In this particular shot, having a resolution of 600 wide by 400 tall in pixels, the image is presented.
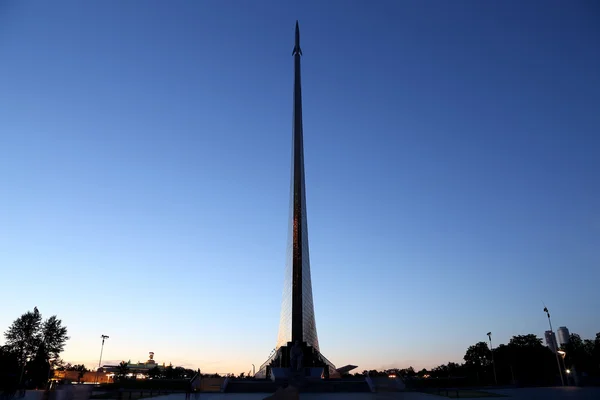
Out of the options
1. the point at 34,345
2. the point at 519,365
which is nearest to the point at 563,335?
the point at 519,365

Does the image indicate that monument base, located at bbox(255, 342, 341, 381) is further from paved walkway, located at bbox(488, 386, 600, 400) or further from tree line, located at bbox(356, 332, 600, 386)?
paved walkway, located at bbox(488, 386, 600, 400)

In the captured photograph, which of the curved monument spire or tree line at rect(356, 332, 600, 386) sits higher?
the curved monument spire

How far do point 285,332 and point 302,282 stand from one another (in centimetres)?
567

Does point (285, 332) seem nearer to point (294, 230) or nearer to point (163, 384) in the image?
point (294, 230)

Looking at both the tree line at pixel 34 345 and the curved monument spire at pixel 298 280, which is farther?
the tree line at pixel 34 345

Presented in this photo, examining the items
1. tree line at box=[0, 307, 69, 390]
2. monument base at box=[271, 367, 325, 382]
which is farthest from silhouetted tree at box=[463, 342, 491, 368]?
tree line at box=[0, 307, 69, 390]

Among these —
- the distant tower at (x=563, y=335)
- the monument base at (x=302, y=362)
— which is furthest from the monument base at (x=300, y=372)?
the distant tower at (x=563, y=335)

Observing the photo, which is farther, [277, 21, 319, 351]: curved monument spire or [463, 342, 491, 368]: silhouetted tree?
[463, 342, 491, 368]: silhouetted tree

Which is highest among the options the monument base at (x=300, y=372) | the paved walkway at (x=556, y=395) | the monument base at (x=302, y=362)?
the monument base at (x=302, y=362)

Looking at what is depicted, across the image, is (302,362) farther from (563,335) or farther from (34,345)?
(563,335)

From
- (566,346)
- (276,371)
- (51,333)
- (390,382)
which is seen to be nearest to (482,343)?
(566,346)

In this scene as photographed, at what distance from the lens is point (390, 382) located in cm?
672

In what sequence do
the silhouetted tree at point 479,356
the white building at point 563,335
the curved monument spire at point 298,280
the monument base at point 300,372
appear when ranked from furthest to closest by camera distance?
the white building at point 563,335 → the silhouetted tree at point 479,356 → the curved monument spire at point 298,280 → the monument base at point 300,372

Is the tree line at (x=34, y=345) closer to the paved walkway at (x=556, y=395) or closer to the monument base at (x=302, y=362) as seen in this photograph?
the monument base at (x=302, y=362)
